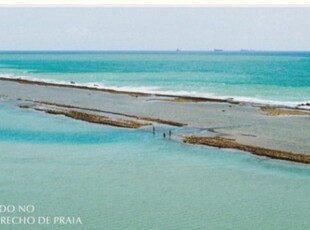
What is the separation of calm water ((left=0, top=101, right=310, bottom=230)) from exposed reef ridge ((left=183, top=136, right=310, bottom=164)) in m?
0.61

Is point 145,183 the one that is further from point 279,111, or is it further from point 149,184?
point 279,111

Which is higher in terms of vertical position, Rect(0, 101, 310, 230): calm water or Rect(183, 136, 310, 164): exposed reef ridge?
Rect(183, 136, 310, 164): exposed reef ridge

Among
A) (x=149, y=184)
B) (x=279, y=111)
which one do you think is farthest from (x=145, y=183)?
(x=279, y=111)

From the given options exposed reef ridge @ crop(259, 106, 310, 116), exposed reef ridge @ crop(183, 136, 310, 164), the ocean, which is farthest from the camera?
exposed reef ridge @ crop(259, 106, 310, 116)

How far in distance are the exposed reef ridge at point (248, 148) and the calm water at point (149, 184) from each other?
2.01ft

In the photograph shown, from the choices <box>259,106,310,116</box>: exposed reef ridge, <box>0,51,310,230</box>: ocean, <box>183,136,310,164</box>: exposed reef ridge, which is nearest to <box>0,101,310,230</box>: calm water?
<box>0,51,310,230</box>: ocean

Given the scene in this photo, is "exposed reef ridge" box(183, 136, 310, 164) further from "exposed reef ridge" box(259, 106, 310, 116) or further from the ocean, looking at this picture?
"exposed reef ridge" box(259, 106, 310, 116)

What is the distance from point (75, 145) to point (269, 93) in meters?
26.6

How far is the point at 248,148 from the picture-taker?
20359 millimetres

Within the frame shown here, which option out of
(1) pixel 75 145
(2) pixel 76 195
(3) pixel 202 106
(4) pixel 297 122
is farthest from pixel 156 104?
(2) pixel 76 195

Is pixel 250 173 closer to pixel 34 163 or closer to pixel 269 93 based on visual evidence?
pixel 34 163

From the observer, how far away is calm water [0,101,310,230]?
1309cm

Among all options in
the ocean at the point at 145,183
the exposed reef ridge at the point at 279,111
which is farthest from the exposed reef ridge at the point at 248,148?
the exposed reef ridge at the point at 279,111

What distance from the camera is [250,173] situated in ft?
56.2
